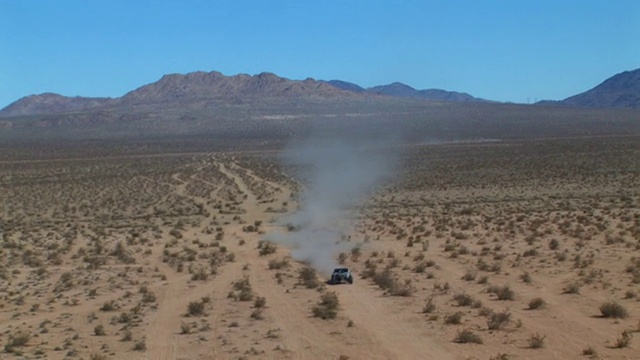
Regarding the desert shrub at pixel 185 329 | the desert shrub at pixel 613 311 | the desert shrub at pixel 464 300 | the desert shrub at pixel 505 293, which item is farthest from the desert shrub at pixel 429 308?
the desert shrub at pixel 185 329

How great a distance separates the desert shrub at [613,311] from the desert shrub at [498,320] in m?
2.24

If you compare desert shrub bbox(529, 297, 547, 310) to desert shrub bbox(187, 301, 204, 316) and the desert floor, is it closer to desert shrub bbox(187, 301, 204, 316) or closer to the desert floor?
the desert floor

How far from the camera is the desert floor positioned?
17516mm

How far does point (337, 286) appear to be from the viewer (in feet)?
78.9

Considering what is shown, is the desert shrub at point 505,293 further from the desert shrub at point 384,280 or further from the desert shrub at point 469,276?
the desert shrub at point 384,280

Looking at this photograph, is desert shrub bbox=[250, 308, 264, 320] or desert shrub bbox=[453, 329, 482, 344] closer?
desert shrub bbox=[453, 329, 482, 344]

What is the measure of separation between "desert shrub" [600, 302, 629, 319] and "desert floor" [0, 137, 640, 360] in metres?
0.05

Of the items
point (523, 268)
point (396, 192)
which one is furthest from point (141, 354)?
point (396, 192)

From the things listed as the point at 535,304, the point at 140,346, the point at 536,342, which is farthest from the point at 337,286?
the point at 536,342

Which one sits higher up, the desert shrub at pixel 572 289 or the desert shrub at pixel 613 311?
the desert shrub at pixel 613 311

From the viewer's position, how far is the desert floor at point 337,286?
17.5 metres

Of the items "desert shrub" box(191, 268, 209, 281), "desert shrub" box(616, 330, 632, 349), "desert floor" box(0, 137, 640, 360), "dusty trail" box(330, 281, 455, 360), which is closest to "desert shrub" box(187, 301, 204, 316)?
"desert floor" box(0, 137, 640, 360)

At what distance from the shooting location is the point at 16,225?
42156 millimetres

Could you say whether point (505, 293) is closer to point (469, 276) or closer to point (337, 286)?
point (469, 276)
